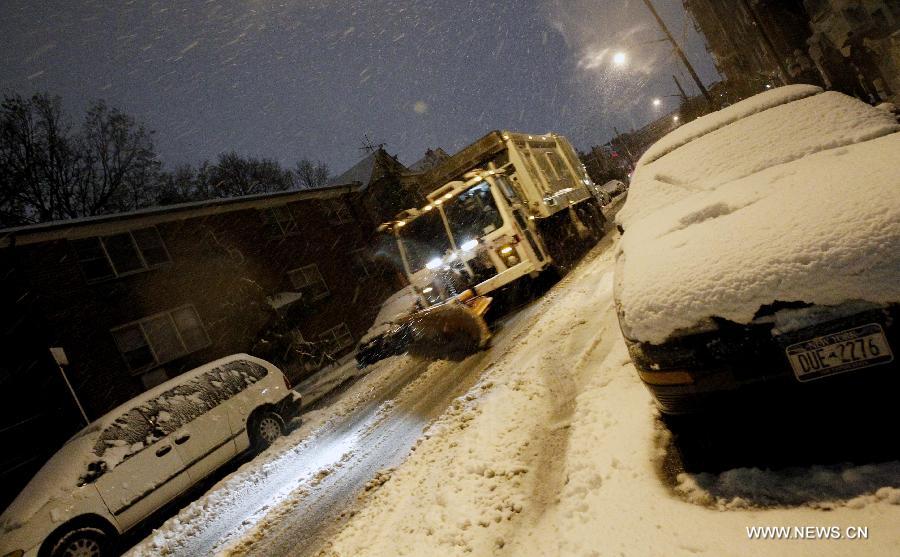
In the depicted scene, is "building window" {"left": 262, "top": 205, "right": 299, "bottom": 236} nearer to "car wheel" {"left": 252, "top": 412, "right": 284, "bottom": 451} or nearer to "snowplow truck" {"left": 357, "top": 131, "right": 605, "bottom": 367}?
"snowplow truck" {"left": 357, "top": 131, "right": 605, "bottom": 367}

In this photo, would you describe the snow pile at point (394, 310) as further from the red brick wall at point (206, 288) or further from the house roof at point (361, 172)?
the house roof at point (361, 172)

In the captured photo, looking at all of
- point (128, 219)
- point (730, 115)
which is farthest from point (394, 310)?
point (128, 219)

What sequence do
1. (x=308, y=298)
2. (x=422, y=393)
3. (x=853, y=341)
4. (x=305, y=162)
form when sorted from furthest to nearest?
(x=305, y=162) → (x=308, y=298) → (x=422, y=393) → (x=853, y=341)

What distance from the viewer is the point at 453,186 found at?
30.5 ft

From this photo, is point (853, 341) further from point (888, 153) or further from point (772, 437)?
point (888, 153)

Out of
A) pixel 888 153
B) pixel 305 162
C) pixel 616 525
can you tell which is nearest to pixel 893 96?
pixel 888 153

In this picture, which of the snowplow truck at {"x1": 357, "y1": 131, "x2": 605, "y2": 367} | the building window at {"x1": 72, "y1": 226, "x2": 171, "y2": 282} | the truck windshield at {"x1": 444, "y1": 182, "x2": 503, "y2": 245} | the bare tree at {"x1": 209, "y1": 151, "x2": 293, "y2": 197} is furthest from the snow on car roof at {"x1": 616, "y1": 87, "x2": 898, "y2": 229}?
the bare tree at {"x1": 209, "y1": 151, "x2": 293, "y2": 197}

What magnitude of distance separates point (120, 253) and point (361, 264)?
1049cm

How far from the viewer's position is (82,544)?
18.2 feet

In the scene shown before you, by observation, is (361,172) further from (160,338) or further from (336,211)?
(160,338)

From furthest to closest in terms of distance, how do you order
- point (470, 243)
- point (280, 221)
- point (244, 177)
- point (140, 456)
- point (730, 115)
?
point (244, 177), point (280, 221), point (470, 243), point (140, 456), point (730, 115)

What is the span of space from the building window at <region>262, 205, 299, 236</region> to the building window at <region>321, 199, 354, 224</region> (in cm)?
208

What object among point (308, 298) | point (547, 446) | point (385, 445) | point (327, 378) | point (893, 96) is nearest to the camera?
point (547, 446)

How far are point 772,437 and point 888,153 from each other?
65.2 inches
